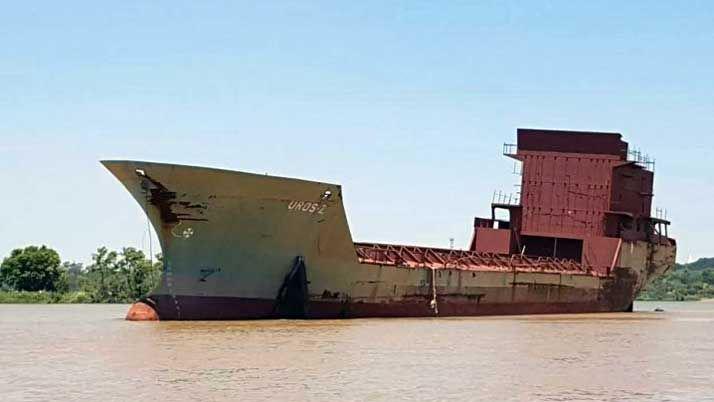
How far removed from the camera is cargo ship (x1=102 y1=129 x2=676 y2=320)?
2867cm

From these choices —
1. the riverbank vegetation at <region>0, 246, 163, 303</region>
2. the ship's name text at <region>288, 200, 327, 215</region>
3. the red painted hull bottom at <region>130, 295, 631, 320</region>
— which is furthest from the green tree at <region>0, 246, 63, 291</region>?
the ship's name text at <region>288, 200, 327, 215</region>

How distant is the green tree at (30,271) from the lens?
69.4 m

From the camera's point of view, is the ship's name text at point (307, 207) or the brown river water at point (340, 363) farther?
the ship's name text at point (307, 207)

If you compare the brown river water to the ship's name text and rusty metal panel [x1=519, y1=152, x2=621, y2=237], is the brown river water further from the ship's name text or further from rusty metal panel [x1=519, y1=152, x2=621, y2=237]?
rusty metal panel [x1=519, y1=152, x2=621, y2=237]

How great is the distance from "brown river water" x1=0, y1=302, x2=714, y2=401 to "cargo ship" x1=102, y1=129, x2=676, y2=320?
4.61ft

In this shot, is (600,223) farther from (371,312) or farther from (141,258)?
(141,258)

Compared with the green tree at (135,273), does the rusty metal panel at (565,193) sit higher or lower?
higher

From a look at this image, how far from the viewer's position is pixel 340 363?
1941 cm

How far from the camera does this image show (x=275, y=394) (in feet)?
51.2

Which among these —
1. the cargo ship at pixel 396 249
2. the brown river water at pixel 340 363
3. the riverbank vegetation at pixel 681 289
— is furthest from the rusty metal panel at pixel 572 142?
the riverbank vegetation at pixel 681 289

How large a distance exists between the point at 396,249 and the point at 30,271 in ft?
135

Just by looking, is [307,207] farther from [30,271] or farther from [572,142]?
[30,271]

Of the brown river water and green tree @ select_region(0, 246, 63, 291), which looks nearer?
the brown river water

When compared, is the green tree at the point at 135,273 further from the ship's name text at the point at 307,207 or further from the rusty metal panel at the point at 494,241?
the ship's name text at the point at 307,207
